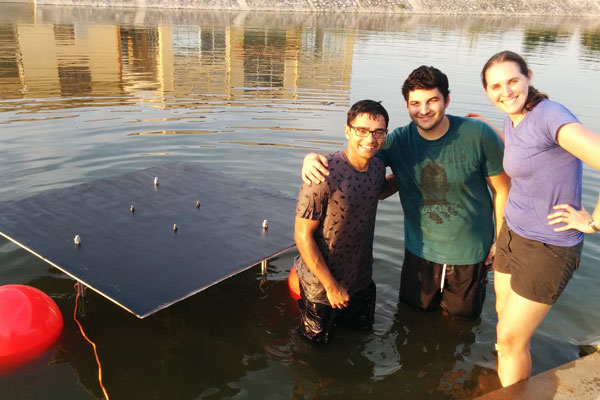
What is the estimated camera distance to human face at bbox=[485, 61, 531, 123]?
321cm

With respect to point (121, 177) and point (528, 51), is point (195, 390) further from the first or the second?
point (528, 51)

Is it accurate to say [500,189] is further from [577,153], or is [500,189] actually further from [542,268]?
[577,153]

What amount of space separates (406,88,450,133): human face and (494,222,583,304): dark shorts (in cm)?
119

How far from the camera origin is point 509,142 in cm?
340

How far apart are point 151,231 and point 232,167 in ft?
14.3

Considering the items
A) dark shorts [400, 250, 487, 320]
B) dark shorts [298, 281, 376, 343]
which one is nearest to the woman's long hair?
dark shorts [400, 250, 487, 320]

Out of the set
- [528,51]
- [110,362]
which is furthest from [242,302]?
[528,51]

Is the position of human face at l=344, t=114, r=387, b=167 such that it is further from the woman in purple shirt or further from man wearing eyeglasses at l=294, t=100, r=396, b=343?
the woman in purple shirt

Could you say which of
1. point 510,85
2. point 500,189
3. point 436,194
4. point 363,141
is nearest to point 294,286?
point 436,194

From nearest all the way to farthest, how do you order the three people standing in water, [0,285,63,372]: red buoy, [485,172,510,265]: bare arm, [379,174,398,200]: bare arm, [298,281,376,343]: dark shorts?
1. the three people standing in water
2. [0,285,63,372]: red buoy
3. [485,172,510,265]: bare arm
4. [298,281,376,343]: dark shorts
5. [379,174,398,200]: bare arm

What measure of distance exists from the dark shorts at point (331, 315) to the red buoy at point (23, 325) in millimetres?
2317

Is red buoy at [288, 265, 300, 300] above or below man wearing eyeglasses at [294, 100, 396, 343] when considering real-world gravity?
below

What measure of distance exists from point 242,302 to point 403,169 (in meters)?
2.31

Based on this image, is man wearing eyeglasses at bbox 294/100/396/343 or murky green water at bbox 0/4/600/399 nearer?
man wearing eyeglasses at bbox 294/100/396/343
